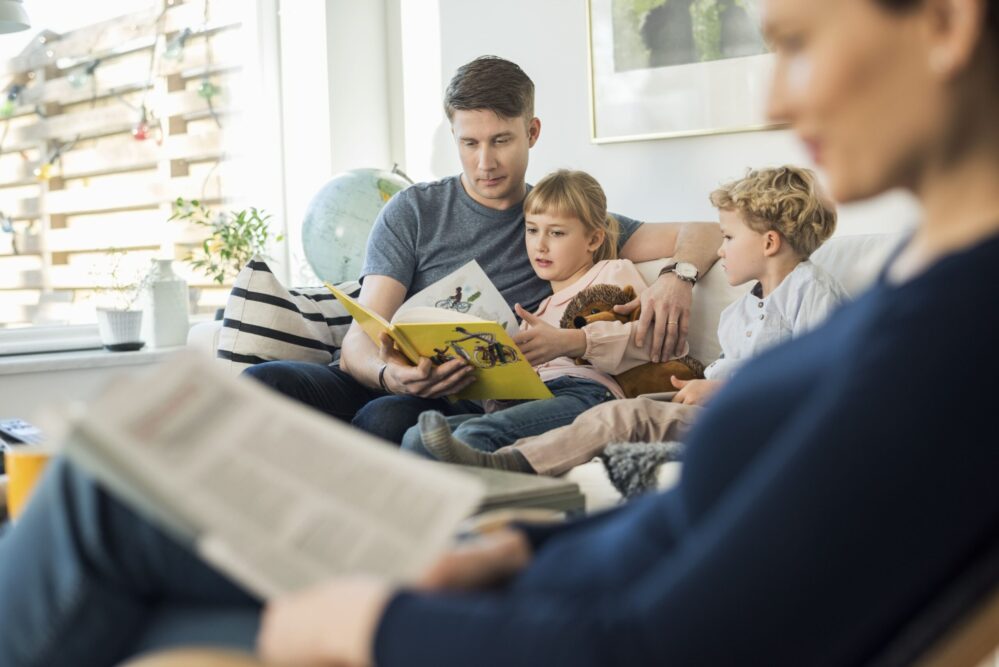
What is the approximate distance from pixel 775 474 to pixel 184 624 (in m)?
0.46

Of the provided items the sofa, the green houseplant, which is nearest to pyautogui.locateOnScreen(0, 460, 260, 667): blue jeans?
the sofa

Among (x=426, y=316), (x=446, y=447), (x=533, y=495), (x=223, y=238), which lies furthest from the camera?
(x=223, y=238)

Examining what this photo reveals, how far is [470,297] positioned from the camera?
2.49 m

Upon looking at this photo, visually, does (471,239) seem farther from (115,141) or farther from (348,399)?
(115,141)

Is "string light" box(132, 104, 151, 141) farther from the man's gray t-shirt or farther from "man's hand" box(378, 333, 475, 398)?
"man's hand" box(378, 333, 475, 398)

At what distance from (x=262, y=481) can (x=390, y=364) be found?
5.19 feet

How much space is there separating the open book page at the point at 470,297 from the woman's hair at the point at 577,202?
20 cm

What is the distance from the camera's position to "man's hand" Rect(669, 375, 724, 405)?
213cm

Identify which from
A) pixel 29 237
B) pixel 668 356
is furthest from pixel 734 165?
pixel 29 237

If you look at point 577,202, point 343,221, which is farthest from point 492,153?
point 343,221

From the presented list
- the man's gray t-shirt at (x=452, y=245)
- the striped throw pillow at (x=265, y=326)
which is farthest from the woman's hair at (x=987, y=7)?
the striped throw pillow at (x=265, y=326)

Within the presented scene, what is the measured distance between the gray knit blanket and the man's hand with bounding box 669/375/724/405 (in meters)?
0.42

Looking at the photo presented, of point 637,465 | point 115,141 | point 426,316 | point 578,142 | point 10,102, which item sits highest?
point 10,102

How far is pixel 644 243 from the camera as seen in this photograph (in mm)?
2590
